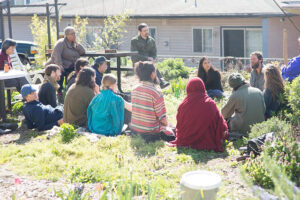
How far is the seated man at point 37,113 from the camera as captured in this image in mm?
8258

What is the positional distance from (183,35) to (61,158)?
15600mm

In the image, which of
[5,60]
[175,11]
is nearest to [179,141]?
[5,60]

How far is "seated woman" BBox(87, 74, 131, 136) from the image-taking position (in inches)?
313

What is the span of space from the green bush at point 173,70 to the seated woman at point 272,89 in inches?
234

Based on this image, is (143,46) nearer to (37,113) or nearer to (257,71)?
(257,71)

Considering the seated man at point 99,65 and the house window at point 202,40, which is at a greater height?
the house window at point 202,40

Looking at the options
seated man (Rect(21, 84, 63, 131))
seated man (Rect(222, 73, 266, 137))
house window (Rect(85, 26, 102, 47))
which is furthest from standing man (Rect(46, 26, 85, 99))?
house window (Rect(85, 26, 102, 47))

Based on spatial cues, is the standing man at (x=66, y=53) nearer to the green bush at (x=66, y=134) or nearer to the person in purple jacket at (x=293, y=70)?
the green bush at (x=66, y=134)

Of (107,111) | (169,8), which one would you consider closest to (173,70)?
(107,111)

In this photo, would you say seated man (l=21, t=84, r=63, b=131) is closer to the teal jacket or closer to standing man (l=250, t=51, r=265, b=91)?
the teal jacket

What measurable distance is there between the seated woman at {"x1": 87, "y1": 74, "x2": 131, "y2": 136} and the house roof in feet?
38.2

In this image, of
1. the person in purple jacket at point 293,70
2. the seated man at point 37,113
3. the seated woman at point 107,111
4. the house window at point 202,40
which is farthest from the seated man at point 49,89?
the house window at point 202,40

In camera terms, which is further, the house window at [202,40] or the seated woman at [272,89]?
the house window at [202,40]

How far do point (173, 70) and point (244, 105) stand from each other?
253 inches
